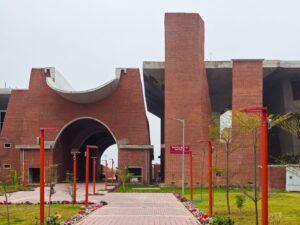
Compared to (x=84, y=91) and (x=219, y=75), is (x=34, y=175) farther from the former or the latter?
(x=219, y=75)

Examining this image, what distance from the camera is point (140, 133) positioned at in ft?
163

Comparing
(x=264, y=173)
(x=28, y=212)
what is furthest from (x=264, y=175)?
(x=28, y=212)

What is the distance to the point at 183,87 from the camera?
45.3 meters

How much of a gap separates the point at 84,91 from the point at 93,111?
371cm

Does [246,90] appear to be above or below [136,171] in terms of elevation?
above

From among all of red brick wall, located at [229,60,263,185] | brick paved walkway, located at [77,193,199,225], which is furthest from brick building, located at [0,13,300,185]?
brick paved walkway, located at [77,193,199,225]

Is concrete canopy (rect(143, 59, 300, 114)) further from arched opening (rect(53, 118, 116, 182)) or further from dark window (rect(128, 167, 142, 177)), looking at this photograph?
dark window (rect(128, 167, 142, 177))

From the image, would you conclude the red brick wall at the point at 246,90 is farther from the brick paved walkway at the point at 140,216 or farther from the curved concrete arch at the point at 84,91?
the brick paved walkway at the point at 140,216

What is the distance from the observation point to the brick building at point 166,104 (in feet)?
148

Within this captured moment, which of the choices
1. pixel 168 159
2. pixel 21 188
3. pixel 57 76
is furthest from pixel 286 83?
pixel 21 188

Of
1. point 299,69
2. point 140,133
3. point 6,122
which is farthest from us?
point 6,122

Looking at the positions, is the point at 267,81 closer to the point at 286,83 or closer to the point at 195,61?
the point at 286,83

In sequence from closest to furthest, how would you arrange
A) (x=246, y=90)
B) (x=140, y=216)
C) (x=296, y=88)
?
(x=140, y=216)
(x=246, y=90)
(x=296, y=88)

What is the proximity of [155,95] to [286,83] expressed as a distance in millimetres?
15323
